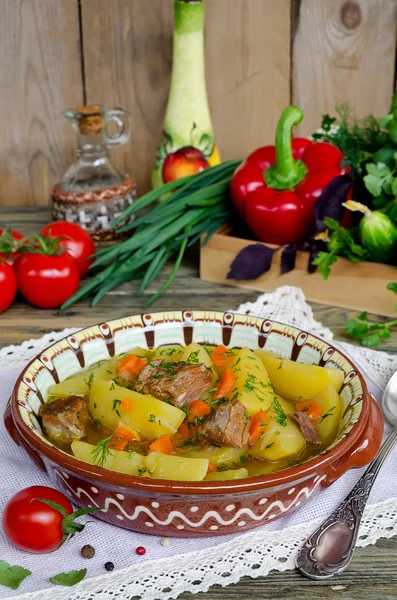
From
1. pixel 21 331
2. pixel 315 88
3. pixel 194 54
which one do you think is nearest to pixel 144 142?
pixel 194 54

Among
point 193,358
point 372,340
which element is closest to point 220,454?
point 193,358

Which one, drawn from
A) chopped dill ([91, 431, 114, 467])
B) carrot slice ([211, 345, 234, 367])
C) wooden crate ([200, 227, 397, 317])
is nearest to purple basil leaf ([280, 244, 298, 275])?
wooden crate ([200, 227, 397, 317])

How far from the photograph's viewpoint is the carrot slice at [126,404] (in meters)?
1.10

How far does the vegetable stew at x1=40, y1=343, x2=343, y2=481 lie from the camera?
1.02 metres

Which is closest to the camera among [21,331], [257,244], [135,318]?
[135,318]

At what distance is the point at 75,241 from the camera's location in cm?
194

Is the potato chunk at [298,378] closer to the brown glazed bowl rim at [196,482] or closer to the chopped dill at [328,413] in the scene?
the chopped dill at [328,413]

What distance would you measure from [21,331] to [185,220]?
0.54 metres

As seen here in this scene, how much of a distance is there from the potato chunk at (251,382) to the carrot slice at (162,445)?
0.42 feet

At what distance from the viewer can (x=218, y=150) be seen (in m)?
2.59

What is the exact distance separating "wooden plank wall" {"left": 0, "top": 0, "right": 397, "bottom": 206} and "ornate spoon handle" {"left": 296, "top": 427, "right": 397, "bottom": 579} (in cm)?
174

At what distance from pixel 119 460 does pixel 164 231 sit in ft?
3.38

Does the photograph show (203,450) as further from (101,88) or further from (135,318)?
(101,88)

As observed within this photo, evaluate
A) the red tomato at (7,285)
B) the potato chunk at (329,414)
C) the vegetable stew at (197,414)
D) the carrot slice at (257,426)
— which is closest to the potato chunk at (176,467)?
the vegetable stew at (197,414)
